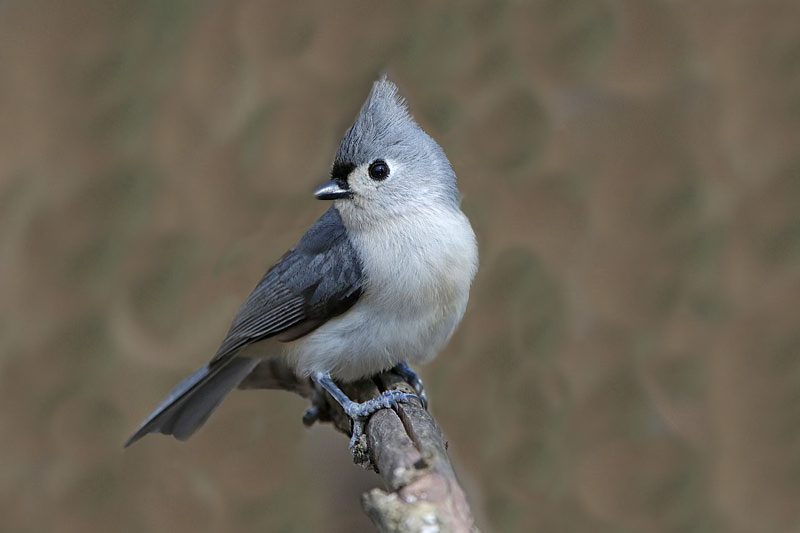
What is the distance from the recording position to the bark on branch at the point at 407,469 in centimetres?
100

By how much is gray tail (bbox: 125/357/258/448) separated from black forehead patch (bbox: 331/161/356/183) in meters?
0.52

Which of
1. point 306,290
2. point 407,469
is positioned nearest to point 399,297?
point 306,290

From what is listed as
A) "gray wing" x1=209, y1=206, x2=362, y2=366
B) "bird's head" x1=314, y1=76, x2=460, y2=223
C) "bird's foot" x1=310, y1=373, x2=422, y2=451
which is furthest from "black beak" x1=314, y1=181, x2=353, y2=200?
"bird's foot" x1=310, y1=373, x2=422, y2=451

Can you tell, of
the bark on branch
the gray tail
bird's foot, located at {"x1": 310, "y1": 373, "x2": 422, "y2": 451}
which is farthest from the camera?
the gray tail

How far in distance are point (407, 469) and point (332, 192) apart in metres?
0.63

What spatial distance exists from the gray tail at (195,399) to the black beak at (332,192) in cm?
49

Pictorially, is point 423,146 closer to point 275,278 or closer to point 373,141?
point 373,141

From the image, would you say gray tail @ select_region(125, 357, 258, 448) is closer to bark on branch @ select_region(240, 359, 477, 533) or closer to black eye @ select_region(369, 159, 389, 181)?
bark on branch @ select_region(240, 359, 477, 533)

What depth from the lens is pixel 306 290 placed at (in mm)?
1623

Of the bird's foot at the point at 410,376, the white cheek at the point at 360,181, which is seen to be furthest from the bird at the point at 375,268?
the bird's foot at the point at 410,376

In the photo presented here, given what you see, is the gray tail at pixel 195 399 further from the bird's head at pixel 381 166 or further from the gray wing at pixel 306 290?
the bird's head at pixel 381 166

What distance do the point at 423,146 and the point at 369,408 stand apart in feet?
1.78

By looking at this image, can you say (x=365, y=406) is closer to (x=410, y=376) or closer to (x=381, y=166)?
(x=410, y=376)

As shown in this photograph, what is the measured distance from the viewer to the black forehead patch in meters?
1.55
